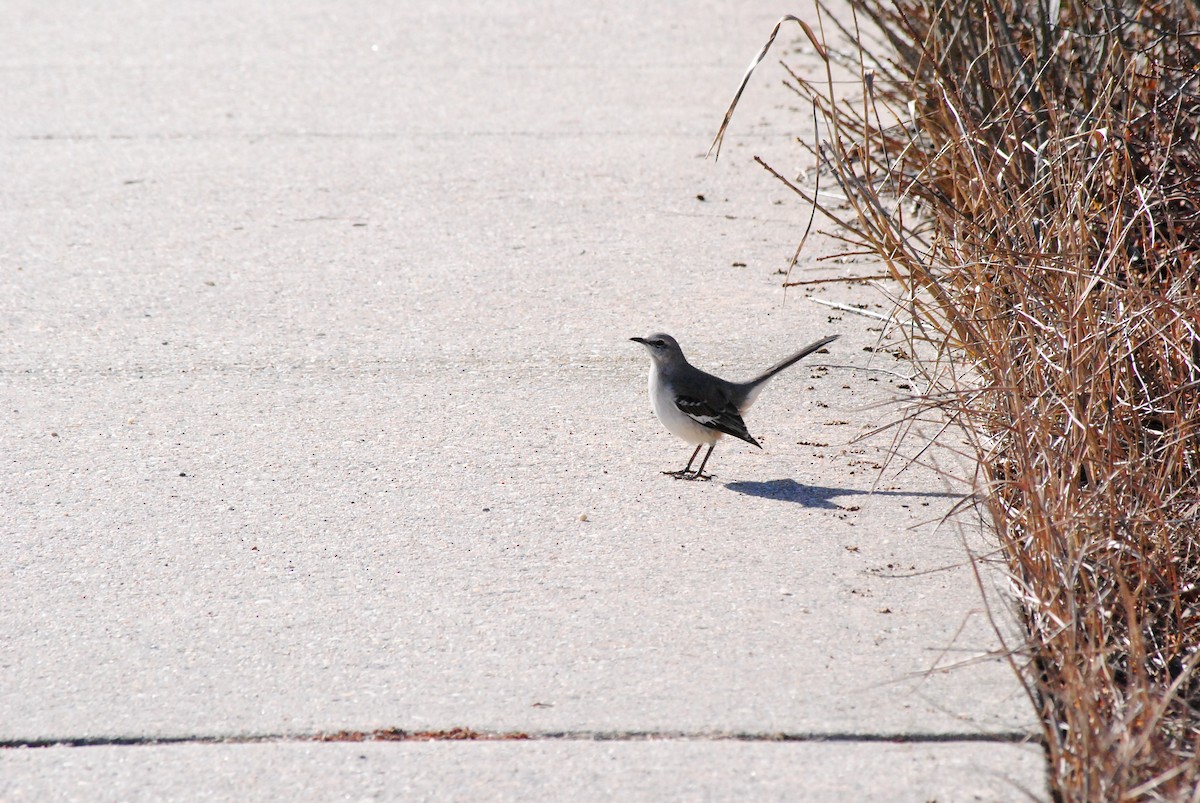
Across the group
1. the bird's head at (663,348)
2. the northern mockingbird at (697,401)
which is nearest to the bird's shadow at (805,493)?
the northern mockingbird at (697,401)

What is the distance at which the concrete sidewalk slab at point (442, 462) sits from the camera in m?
3.95

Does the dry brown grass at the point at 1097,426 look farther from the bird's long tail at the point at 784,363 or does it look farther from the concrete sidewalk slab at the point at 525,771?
the bird's long tail at the point at 784,363

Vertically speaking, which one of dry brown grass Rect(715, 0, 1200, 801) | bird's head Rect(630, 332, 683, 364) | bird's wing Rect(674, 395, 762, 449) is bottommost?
bird's wing Rect(674, 395, 762, 449)

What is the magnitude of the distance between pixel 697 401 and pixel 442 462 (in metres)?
1.06

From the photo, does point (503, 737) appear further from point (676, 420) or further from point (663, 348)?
point (663, 348)

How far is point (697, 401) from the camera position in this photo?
5.61 m

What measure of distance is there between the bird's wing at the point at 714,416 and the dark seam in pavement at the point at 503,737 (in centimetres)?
205

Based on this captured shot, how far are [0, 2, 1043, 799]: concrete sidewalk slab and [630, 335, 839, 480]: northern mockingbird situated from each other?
0.16 meters

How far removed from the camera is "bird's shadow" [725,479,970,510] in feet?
17.3

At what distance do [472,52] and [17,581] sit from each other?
9400mm

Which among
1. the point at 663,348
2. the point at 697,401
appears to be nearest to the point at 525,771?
the point at 697,401

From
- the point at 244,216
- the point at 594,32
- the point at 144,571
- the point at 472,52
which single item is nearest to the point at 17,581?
the point at 144,571

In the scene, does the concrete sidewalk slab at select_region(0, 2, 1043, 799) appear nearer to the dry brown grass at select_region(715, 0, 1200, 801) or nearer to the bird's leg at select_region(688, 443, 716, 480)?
the bird's leg at select_region(688, 443, 716, 480)

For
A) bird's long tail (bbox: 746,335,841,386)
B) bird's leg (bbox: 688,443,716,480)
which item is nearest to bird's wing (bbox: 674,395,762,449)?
bird's leg (bbox: 688,443,716,480)
